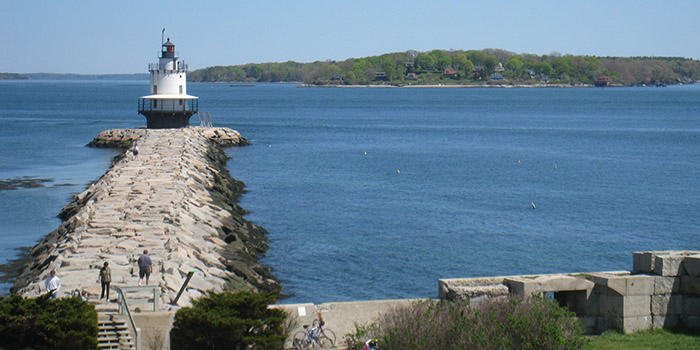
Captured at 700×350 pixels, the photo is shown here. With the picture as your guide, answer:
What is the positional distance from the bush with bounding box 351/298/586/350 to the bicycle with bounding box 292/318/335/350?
0.98m

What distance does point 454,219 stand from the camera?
34.4 metres

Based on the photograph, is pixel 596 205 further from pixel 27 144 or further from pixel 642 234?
pixel 27 144

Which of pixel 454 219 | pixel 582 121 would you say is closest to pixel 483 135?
pixel 582 121

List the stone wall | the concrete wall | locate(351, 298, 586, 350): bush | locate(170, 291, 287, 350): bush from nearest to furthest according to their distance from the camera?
1. locate(351, 298, 586, 350): bush
2. locate(170, 291, 287, 350): bush
3. the concrete wall
4. the stone wall

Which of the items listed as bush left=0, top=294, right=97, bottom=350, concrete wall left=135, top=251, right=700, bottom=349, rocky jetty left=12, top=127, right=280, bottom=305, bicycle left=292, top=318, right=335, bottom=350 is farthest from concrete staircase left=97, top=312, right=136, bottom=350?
bicycle left=292, top=318, right=335, bottom=350

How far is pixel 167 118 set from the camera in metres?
61.0

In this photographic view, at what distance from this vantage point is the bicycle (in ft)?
43.6

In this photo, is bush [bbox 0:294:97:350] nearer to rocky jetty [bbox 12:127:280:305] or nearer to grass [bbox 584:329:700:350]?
rocky jetty [bbox 12:127:280:305]

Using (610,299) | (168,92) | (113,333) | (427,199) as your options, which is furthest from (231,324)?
(168,92)

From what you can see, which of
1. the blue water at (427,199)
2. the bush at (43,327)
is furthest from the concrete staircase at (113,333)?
the blue water at (427,199)

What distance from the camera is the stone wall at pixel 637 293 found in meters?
13.9

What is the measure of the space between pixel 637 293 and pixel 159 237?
13395 millimetres

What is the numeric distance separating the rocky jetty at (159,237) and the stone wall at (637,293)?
7523 mm

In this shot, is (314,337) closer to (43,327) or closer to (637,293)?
(43,327)
